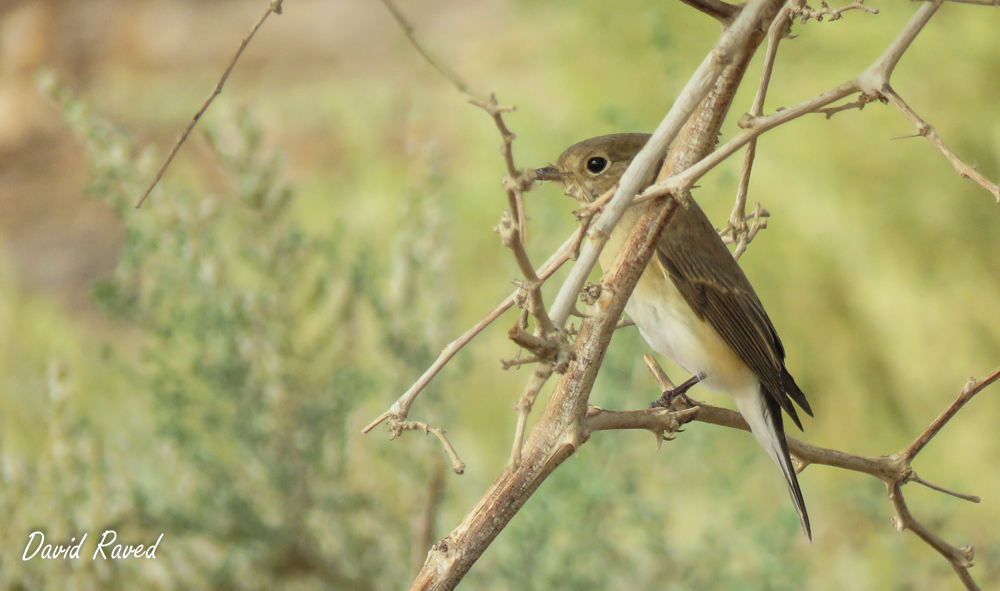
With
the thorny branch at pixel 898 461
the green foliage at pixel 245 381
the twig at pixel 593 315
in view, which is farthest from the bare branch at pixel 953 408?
the green foliage at pixel 245 381

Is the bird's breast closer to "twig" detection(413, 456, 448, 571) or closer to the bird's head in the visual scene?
the bird's head

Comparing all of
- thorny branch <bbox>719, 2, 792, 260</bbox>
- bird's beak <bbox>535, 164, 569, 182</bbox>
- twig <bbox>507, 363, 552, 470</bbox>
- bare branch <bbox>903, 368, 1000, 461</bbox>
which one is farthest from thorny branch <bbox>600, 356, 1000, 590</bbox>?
bird's beak <bbox>535, 164, 569, 182</bbox>

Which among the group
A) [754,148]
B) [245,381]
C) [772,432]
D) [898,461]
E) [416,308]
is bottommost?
[245,381]

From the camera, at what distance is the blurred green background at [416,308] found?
1.86 meters

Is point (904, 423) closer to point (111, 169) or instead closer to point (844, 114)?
point (844, 114)

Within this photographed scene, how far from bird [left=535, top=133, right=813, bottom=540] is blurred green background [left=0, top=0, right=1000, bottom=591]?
16.2 inches

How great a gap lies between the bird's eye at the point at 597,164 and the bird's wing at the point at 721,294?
0.51ft

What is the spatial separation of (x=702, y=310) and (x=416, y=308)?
2.74 ft

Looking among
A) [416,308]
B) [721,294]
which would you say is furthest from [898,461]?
[416,308]

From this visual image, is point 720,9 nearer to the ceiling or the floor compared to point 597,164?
nearer to the ceiling

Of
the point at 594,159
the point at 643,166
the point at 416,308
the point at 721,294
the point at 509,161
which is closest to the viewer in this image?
the point at 509,161

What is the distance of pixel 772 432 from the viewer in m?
1.34

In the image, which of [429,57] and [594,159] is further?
[594,159]

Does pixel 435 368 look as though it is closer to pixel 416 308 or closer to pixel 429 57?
pixel 429 57
